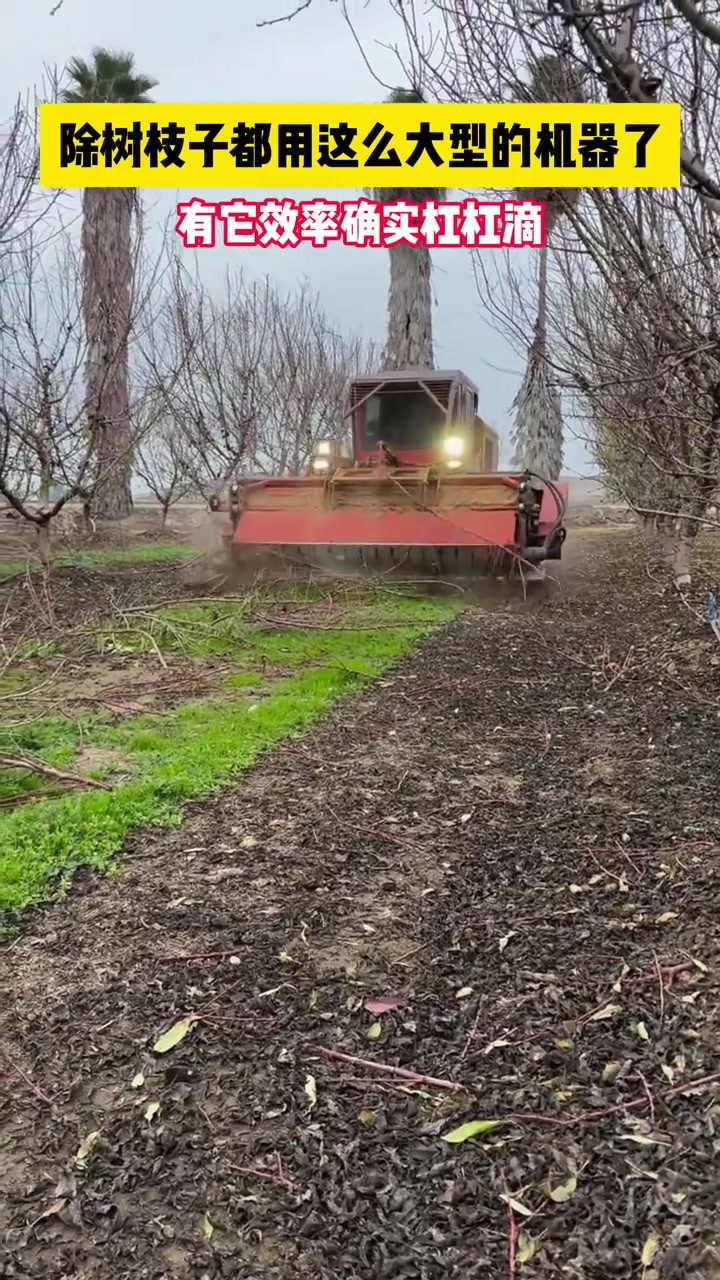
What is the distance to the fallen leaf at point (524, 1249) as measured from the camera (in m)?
1.61

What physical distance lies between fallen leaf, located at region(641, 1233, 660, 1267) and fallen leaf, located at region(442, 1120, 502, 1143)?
38 cm

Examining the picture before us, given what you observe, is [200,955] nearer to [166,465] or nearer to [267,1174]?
[267,1174]

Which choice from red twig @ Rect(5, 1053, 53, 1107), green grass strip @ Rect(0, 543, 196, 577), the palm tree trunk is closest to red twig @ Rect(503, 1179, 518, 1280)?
red twig @ Rect(5, 1053, 53, 1107)

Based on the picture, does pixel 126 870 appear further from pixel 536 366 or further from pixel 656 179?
→ pixel 536 366

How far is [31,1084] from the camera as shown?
6.87ft

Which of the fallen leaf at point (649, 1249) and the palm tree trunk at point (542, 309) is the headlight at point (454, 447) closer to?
the palm tree trunk at point (542, 309)

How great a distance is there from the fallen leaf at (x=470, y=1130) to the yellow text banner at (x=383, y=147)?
2.96 metres

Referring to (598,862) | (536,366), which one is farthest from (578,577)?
(598,862)

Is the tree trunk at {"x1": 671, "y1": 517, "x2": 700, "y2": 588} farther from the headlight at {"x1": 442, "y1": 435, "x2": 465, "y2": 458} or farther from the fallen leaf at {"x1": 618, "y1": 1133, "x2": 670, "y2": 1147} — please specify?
the fallen leaf at {"x1": 618, "y1": 1133, "x2": 670, "y2": 1147}

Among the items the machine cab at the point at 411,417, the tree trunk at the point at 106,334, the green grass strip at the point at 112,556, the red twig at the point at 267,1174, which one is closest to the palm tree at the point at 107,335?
the tree trunk at the point at 106,334

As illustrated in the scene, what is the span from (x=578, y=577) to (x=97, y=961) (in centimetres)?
1063

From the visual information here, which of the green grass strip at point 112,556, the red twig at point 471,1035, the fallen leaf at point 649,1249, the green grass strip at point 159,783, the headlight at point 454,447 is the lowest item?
the fallen leaf at point 649,1249

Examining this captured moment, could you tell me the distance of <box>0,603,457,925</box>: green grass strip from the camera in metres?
3.15

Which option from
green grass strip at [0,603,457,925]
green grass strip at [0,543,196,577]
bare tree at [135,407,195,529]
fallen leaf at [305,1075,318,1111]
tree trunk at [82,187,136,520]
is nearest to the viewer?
fallen leaf at [305,1075,318,1111]
